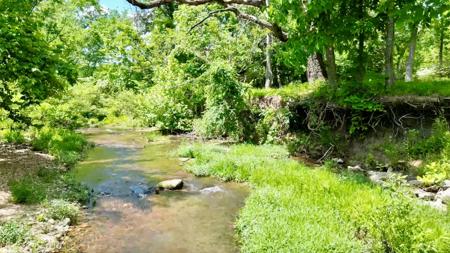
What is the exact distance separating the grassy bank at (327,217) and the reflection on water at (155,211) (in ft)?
1.99

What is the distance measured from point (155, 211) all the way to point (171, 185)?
1804 millimetres

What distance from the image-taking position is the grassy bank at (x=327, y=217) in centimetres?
593

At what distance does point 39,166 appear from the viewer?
1269 cm

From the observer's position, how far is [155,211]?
9.34 meters

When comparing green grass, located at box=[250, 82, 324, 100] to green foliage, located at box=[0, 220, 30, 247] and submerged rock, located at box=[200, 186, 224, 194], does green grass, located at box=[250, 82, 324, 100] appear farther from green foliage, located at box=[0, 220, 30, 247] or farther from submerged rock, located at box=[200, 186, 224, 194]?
green foliage, located at box=[0, 220, 30, 247]

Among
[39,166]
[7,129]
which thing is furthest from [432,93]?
[7,129]

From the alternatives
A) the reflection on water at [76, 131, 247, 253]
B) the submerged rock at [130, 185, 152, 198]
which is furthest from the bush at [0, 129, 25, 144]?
the submerged rock at [130, 185, 152, 198]

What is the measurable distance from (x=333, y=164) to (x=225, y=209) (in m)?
5.03

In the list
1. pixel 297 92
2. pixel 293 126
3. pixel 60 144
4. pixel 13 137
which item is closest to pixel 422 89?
pixel 297 92

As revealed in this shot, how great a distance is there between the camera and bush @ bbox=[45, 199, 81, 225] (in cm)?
839

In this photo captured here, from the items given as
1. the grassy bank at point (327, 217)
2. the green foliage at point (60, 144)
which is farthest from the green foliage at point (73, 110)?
the grassy bank at point (327, 217)

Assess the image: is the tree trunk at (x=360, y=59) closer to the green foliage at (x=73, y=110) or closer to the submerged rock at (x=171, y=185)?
the submerged rock at (x=171, y=185)

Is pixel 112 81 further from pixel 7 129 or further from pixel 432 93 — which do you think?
pixel 432 93

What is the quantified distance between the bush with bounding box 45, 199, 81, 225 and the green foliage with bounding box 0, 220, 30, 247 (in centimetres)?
90
